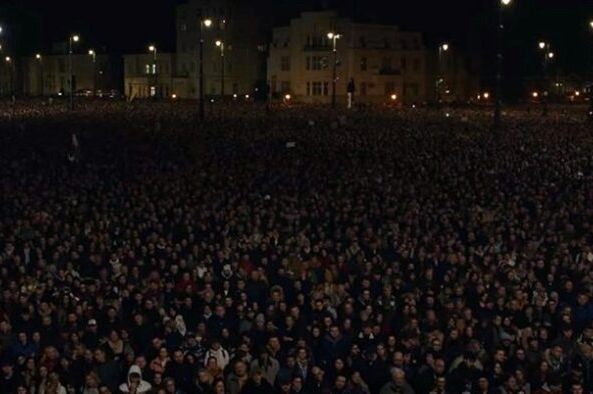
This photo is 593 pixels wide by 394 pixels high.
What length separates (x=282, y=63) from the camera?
85.0m

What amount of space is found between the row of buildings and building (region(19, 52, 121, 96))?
0.13m

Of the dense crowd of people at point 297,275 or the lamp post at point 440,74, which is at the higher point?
the lamp post at point 440,74

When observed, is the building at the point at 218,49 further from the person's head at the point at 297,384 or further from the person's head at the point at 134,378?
the person's head at the point at 297,384

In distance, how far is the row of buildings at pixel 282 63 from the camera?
8188cm

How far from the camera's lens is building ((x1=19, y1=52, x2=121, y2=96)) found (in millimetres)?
107875

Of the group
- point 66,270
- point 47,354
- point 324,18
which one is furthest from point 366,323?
point 324,18

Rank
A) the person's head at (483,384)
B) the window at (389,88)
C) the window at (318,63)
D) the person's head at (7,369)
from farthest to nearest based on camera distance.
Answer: the window at (389,88)
the window at (318,63)
the person's head at (7,369)
the person's head at (483,384)

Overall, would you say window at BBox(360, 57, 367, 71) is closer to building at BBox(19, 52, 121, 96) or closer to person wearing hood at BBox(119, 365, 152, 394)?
building at BBox(19, 52, 121, 96)

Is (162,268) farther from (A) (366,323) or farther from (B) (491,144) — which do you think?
(B) (491,144)

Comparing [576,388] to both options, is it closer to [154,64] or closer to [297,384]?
[297,384]

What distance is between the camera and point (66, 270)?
15961 mm

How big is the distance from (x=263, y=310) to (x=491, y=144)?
68.4 ft

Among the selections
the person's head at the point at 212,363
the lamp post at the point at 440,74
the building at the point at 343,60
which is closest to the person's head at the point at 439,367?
the person's head at the point at 212,363

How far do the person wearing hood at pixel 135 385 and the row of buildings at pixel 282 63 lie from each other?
62.5m
